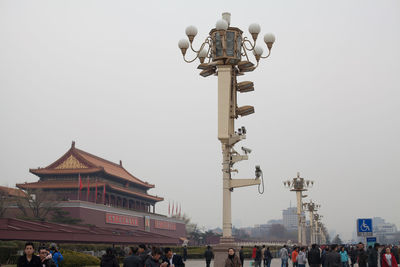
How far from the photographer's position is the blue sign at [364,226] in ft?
46.8

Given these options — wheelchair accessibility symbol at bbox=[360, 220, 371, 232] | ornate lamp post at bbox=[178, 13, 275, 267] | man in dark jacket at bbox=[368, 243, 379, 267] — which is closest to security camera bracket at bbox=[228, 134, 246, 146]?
ornate lamp post at bbox=[178, 13, 275, 267]

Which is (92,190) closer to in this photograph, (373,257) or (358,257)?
(358,257)

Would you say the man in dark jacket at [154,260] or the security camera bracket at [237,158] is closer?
the man in dark jacket at [154,260]

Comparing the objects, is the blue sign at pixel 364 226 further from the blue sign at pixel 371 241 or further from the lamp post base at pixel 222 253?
the lamp post base at pixel 222 253

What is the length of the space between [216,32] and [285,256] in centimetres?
944

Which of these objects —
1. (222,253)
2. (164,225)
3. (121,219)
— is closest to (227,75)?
(222,253)

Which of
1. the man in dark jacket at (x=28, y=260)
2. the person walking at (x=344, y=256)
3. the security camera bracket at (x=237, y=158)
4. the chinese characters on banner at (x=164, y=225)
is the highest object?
the security camera bracket at (x=237, y=158)

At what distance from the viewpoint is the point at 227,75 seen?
576 inches

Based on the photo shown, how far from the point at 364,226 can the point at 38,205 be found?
2924cm

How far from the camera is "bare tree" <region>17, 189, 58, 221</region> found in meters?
37.9

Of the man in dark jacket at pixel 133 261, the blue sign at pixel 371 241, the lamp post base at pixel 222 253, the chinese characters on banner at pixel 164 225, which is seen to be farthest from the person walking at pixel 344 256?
the chinese characters on banner at pixel 164 225

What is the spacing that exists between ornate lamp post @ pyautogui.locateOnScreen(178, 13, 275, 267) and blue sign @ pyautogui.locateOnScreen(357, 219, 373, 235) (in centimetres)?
318

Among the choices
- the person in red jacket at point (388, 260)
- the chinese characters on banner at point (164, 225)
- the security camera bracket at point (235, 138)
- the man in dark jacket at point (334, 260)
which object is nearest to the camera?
the man in dark jacket at point (334, 260)

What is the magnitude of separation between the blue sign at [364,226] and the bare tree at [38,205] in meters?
28.0
